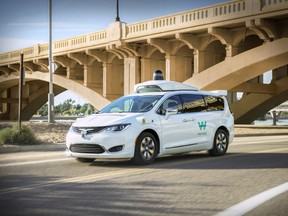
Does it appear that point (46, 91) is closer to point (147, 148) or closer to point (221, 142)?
point (221, 142)

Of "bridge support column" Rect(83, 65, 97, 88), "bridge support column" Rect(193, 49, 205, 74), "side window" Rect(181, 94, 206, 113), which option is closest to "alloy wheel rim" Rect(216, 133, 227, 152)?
"side window" Rect(181, 94, 206, 113)

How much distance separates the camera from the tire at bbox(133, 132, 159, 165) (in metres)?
9.98

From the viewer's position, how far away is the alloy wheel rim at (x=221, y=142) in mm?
12453

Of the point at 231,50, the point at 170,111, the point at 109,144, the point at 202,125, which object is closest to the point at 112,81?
the point at 231,50

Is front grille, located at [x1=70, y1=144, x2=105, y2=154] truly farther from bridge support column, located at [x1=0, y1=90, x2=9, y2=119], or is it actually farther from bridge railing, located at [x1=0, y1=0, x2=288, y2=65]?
bridge support column, located at [x1=0, y1=90, x2=9, y2=119]

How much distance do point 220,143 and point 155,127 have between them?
111 inches

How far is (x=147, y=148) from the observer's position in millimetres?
10250

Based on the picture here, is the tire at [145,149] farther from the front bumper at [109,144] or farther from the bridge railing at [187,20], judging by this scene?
the bridge railing at [187,20]

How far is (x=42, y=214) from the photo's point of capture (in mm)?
5551

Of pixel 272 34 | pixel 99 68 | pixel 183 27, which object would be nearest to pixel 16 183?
pixel 272 34

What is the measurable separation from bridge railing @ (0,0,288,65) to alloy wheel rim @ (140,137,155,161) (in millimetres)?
14713

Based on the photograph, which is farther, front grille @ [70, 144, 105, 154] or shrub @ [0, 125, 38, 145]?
shrub @ [0, 125, 38, 145]

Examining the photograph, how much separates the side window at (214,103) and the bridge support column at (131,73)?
2131 centimetres

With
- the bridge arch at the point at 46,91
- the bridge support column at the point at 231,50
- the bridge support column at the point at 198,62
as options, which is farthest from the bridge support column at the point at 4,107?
the bridge support column at the point at 231,50
